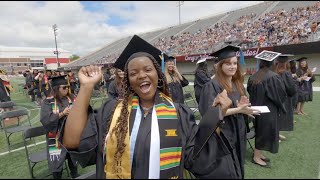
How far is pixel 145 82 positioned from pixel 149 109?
18 centimetres

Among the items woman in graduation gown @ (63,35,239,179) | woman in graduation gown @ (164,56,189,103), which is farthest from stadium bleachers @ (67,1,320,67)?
woman in graduation gown @ (63,35,239,179)

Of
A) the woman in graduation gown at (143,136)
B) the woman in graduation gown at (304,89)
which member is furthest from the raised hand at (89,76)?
the woman in graduation gown at (304,89)

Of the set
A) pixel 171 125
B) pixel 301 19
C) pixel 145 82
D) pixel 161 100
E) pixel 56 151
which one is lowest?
pixel 56 151

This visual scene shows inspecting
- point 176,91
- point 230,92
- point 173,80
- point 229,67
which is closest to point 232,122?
point 230,92

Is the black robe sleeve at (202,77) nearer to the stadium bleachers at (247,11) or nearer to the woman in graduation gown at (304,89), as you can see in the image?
the woman in graduation gown at (304,89)

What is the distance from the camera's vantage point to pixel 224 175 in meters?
1.45

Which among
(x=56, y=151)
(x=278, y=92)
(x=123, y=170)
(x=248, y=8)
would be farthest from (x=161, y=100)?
(x=248, y=8)

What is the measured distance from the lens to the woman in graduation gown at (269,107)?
380 cm

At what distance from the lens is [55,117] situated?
343 cm

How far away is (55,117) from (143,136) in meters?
2.34

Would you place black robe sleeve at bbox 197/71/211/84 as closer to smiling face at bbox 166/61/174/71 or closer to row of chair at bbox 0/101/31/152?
smiling face at bbox 166/61/174/71

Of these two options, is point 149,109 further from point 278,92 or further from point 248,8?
point 248,8

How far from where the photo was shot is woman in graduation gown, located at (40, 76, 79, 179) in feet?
11.1

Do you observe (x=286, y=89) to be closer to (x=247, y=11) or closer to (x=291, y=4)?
(x=291, y=4)
